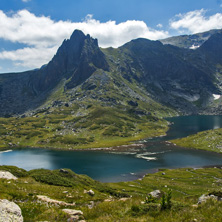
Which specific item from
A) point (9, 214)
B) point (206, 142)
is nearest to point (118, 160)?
point (206, 142)

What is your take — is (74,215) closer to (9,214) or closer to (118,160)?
(9,214)

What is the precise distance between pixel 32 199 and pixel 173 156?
141 metres

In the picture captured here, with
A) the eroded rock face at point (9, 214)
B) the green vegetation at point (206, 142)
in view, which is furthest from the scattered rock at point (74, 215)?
the green vegetation at point (206, 142)

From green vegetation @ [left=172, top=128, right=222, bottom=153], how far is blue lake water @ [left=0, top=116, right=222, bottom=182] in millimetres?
10433

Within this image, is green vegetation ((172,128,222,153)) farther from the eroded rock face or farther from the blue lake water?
the eroded rock face

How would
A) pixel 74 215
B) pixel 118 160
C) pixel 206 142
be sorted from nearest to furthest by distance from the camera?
1. pixel 74 215
2. pixel 118 160
3. pixel 206 142

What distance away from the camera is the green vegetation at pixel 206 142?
16350 cm

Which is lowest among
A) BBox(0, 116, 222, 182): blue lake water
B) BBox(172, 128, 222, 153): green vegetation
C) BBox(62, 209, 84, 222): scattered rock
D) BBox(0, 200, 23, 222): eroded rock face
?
BBox(0, 116, 222, 182): blue lake water

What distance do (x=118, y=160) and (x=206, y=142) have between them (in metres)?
91.6

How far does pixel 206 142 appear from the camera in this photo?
17538cm

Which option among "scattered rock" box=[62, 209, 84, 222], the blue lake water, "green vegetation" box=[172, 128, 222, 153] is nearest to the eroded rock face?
"scattered rock" box=[62, 209, 84, 222]

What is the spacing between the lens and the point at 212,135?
188 m

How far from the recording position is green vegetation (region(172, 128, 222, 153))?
6437 inches

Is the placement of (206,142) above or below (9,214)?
below
